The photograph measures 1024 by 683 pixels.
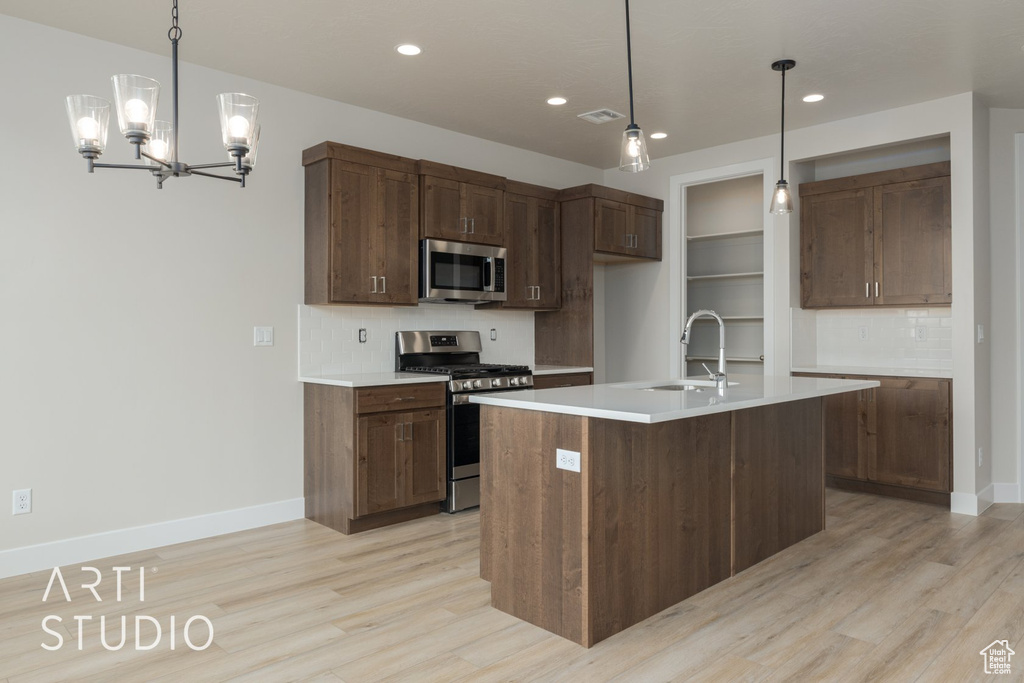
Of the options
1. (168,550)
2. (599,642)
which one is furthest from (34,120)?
(599,642)

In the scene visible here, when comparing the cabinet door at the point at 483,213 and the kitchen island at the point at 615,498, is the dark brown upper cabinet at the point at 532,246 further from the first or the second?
the kitchen island at the point at 615,498

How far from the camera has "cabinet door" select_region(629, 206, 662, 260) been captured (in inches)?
228

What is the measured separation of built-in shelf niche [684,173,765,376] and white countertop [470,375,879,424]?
2546 millimetres

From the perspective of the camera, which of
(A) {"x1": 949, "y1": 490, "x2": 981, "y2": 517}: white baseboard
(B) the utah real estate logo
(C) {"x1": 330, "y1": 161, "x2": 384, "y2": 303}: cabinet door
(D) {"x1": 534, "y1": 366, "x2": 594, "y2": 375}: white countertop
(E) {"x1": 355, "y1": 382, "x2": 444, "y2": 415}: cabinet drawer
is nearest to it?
(B) the utah real estate logo

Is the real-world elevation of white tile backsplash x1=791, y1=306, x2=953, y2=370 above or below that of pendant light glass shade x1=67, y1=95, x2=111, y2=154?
below

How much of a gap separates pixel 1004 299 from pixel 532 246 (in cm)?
337

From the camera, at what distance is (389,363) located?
4770 millimetres

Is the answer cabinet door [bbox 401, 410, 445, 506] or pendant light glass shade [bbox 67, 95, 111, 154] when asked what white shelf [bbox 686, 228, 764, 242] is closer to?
cabinet door [bbox 401, 410, 445, 506]

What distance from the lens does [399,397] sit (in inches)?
162

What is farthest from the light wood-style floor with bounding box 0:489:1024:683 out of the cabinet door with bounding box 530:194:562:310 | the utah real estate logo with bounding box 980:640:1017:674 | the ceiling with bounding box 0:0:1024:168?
the ceiling with bounding box 0:0:1024:168

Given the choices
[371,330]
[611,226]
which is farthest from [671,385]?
[611,226]

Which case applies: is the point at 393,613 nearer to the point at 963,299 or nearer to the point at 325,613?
the point at 325,613

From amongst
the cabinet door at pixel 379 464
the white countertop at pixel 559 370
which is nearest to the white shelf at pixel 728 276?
the white countertop at pixel 559 370

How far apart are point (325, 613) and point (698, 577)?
1617 mm
